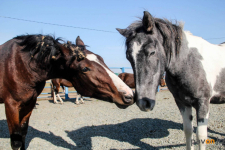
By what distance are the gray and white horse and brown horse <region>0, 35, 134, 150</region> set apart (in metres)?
0.38

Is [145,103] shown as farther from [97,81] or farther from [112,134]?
[112,134]

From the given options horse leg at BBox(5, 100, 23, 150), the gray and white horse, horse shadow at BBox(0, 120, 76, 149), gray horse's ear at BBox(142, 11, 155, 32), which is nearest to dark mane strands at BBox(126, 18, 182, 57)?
the gray and white horse

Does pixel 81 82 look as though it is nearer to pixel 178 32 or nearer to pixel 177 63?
pixel 177 63

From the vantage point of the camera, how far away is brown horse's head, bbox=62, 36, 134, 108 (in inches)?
79.8

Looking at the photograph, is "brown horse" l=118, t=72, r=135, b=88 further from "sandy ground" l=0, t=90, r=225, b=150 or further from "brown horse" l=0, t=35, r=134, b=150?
"brown horse" l=0, t=35, r=134, b=150

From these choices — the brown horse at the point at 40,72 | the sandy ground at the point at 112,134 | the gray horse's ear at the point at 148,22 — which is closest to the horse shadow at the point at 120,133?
the sandy ground at the point at 112,134

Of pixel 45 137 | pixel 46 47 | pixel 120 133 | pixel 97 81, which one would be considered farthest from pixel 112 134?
pixel 46 47

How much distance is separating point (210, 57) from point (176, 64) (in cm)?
52

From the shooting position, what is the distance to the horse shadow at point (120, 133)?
3444 millimetres

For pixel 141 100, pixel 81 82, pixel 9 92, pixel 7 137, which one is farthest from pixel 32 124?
pixel 141 100

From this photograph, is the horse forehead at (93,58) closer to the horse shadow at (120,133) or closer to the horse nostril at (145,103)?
the horse nostril at (145,103)

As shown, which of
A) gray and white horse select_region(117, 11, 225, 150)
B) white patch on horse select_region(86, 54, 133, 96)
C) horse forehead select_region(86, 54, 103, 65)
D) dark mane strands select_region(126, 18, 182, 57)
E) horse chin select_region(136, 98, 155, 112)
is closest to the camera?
horse chin select_region(136, 98, 155, 112)

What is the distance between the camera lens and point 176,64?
2191 mm

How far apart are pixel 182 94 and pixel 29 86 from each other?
222 cm
